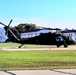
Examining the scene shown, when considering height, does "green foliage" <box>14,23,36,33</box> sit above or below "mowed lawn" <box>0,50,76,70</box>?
above

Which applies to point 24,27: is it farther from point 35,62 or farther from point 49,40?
point 35,62

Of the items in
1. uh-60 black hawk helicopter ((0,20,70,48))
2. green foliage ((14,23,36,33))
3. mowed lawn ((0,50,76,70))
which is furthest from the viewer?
green foliage ((14,23,36,33))

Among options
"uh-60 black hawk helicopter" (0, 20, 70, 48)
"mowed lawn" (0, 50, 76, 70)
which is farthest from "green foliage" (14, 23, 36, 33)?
"mowed lawn" (0, 50, 76, 70)

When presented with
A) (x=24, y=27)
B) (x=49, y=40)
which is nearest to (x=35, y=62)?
(x=49, y=40)

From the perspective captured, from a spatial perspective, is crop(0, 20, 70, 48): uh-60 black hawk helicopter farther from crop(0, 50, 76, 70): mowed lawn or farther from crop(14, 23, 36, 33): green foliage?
crop(14, 23, 36, 33): green foliage

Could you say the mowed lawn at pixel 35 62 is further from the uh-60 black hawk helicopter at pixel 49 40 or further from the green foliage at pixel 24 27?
the green foliage at pixel 24 27

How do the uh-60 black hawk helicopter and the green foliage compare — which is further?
the green foliage

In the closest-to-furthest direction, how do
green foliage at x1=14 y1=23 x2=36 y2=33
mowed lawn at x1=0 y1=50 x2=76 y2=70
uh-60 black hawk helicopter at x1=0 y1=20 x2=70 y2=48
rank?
1. mowed lawn at x1=0 y1=50 x2=76 y2=70
2. uh-60 black hawk helicopter at x1=0 y1=20 x2=70 y2=48
3. green foliage at x1=14 y1=23 x2=36 y2=33

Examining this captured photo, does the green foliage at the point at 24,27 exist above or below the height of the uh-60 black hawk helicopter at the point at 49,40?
above

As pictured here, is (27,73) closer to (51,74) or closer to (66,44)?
(51,74)

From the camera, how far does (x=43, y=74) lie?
40.0 ft

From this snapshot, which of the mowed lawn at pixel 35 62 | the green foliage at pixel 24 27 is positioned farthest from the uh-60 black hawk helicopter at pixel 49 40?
the green foliage at pixel 24 27

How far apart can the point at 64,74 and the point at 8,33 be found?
4258 centimetres

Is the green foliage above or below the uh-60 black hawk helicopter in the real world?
above
